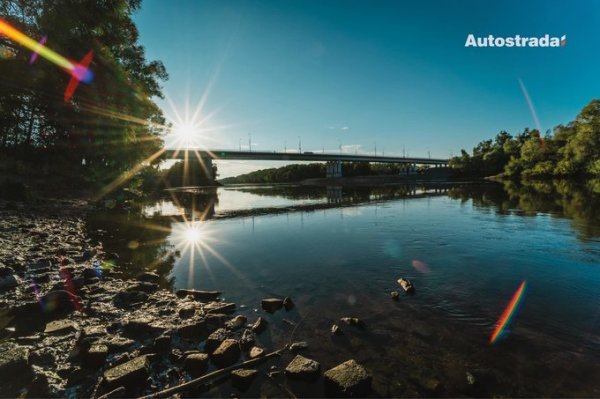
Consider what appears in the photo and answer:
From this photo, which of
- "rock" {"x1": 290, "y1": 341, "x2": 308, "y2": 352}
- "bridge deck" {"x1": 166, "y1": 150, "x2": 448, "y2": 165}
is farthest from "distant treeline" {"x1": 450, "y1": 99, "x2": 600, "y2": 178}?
"rock" {"x1": 290, "y1": 341, "x2": 308, "y2": 352}

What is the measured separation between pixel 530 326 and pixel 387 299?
337 centimetres

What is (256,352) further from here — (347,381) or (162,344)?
(162,344)

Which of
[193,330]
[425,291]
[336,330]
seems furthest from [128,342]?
[425,291]

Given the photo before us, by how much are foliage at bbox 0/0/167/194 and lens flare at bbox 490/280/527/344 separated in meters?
22.6

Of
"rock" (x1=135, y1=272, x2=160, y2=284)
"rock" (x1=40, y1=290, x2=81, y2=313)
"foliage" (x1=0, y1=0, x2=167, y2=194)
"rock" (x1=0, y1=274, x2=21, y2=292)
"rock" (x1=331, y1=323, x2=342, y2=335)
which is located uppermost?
"foliage" (x1=0, y1=0, x2=167, y2=194)

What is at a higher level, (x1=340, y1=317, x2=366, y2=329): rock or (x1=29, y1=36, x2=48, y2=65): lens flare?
(x1=29, y1=36, x2=48, y2=65): lens flare

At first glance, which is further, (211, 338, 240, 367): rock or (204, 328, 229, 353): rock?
(204, 328, 229, 353): rock

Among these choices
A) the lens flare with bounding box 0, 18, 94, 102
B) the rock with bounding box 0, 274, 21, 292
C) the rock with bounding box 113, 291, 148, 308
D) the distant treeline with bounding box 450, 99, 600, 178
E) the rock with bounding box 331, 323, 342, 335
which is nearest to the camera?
the rock with bounding box 331, 323, 342, 335

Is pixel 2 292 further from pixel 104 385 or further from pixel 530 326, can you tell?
pixel 530 326

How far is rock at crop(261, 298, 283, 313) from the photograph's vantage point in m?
8.12

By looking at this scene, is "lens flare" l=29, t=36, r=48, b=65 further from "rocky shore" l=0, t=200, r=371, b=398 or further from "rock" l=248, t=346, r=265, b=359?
"rock" l=248, t=346, r=265, b=359

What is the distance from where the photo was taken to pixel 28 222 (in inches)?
724

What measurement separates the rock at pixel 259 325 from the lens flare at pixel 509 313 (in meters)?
5.15

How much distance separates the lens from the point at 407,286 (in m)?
9.30
